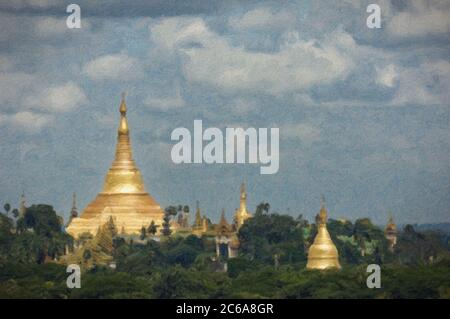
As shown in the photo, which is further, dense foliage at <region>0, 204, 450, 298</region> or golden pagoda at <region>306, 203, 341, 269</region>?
golden pagoda at <region>306, 203, 341, 269</region>

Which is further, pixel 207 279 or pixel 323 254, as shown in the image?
pixel 323 254

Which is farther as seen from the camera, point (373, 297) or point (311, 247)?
point (311, 247)

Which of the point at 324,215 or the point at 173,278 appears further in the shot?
the point at 324,215

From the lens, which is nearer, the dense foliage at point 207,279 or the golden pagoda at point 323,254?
the dense foliage at point 207,279

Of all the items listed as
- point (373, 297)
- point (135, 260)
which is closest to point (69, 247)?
point (135, 260)
